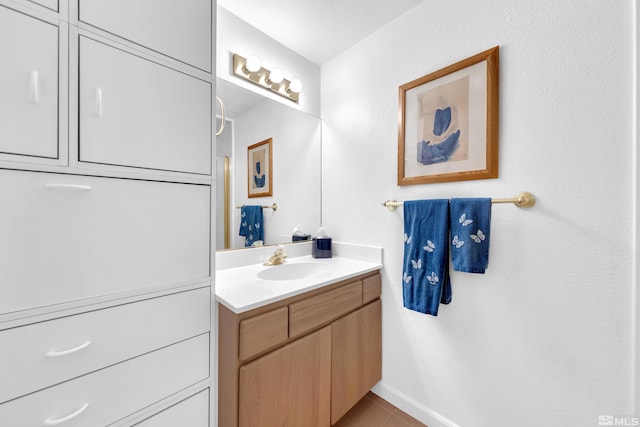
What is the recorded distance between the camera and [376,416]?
145 cm

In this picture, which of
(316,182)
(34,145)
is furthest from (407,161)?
(34,145)

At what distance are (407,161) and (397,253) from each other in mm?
544

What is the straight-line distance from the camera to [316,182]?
190 centimetres

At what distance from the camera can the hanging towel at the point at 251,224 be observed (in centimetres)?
152

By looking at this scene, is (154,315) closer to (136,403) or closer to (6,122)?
(136,403)

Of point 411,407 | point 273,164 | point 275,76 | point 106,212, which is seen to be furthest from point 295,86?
point 411,407

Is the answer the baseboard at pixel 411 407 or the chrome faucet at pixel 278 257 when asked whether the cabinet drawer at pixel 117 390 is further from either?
the baseboard at pixel 411 407

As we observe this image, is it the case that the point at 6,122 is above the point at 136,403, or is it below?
above

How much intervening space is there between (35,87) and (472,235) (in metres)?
1.55

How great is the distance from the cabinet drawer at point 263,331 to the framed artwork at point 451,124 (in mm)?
978

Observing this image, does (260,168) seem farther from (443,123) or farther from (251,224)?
(443,123)

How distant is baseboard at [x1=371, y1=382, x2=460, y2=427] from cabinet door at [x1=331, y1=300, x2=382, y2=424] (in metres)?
0.09

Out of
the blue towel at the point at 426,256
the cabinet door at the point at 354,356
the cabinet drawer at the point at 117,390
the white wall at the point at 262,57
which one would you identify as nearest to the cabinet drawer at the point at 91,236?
the cabinet drawer at the point at 117,390

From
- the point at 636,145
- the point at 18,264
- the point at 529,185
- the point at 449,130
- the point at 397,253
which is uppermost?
the point at 449,130
